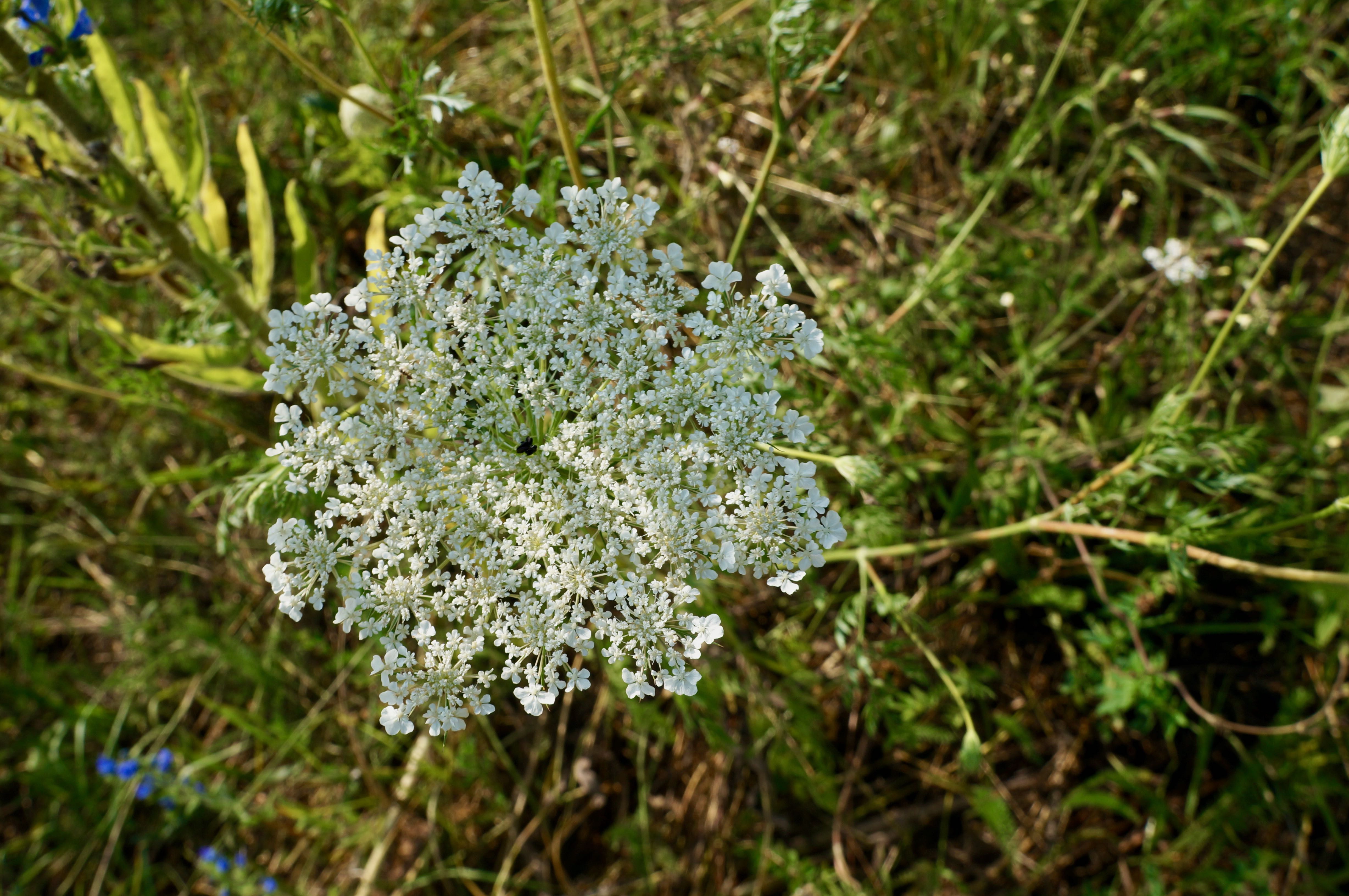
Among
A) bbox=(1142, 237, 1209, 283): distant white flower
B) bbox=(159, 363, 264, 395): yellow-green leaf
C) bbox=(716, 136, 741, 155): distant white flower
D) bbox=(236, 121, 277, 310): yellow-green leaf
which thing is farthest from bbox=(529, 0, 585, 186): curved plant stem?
bbox=(1142, 237, 1209, 283): distant white flower

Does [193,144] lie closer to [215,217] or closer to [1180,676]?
[215,217]

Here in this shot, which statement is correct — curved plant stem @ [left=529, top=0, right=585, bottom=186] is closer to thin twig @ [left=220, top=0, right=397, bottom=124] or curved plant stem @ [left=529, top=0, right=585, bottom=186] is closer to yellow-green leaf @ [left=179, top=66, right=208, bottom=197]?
thin twig @ [left=220, top=0, right=397, bottom=124]

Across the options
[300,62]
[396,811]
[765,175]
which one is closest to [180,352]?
[300,62]

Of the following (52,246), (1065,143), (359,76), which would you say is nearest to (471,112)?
(359,76)

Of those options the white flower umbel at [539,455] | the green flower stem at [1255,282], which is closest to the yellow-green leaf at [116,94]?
the white flower umbel at [539,455]

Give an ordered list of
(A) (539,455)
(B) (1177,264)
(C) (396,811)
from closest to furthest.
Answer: (A) (539,455)
(B) (1177,264)
(C) (396,811)

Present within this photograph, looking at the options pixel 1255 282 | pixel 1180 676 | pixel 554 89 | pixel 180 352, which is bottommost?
pixel 1180 676

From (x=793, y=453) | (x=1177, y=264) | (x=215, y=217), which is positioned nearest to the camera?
(x=793, y=453)
